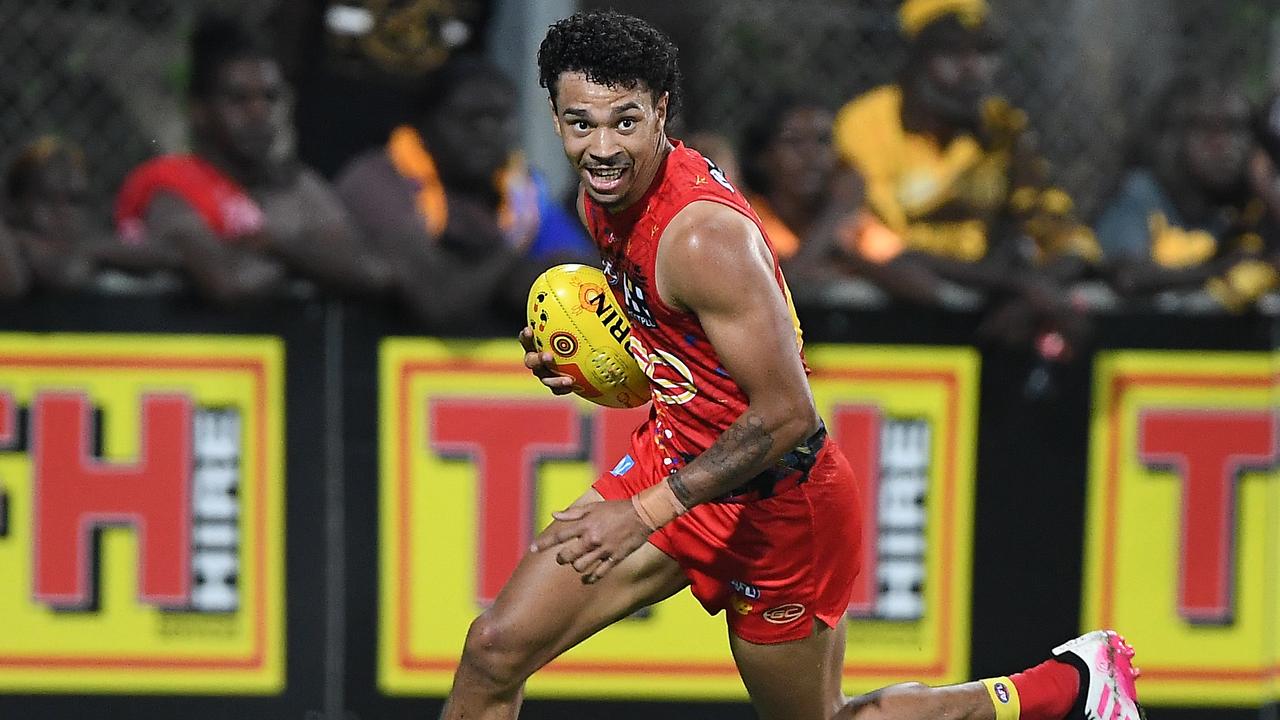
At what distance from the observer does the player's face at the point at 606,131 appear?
3.86 meters

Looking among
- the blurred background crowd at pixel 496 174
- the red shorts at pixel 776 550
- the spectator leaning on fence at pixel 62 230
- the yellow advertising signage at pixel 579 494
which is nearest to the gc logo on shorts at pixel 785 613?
the red shorts at pixel 776 550

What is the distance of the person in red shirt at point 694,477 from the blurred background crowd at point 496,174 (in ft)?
3.85

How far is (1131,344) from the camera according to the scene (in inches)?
243

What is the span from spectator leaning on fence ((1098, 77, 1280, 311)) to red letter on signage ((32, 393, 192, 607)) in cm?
346

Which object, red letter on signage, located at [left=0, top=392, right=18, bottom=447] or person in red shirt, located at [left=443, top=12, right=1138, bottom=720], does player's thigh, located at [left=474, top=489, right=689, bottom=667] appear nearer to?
person in red shirt, located at [left=443, top=12, right=1138, bottom=720]

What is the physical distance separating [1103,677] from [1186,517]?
1393 millimetres

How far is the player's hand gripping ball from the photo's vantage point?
4336mm

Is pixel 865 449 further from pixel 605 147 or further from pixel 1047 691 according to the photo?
pixel 605 147

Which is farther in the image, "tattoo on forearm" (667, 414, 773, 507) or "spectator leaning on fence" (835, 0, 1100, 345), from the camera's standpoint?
"spectator leaning on fence" (835, 0, 1100, 345)

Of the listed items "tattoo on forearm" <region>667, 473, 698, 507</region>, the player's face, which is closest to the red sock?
"tattoo on forearm" <region>667, 473, 698, 507</region>

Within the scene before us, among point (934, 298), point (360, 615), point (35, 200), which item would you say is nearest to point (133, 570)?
point (360, 615)

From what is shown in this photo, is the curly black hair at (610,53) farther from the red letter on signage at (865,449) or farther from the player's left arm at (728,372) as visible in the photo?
the red letter on signage at (865,449)

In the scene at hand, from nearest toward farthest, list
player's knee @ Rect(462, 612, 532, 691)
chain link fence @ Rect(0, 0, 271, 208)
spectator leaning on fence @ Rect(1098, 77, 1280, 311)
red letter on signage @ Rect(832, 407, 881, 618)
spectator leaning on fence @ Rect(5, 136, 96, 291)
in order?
player's knee @ Rect(462, 612, 532, 691) < spectator leaning on fence @ Rect(5, 136, 96, 291) < red letter on signage @ Rect(832, 407, 881, 618) < spectator leaning on fence @ Rect(1098, 77, 1280, 311) < chain link fence @ Rect(0, 0, 271, 208)

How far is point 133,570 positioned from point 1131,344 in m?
3.54
